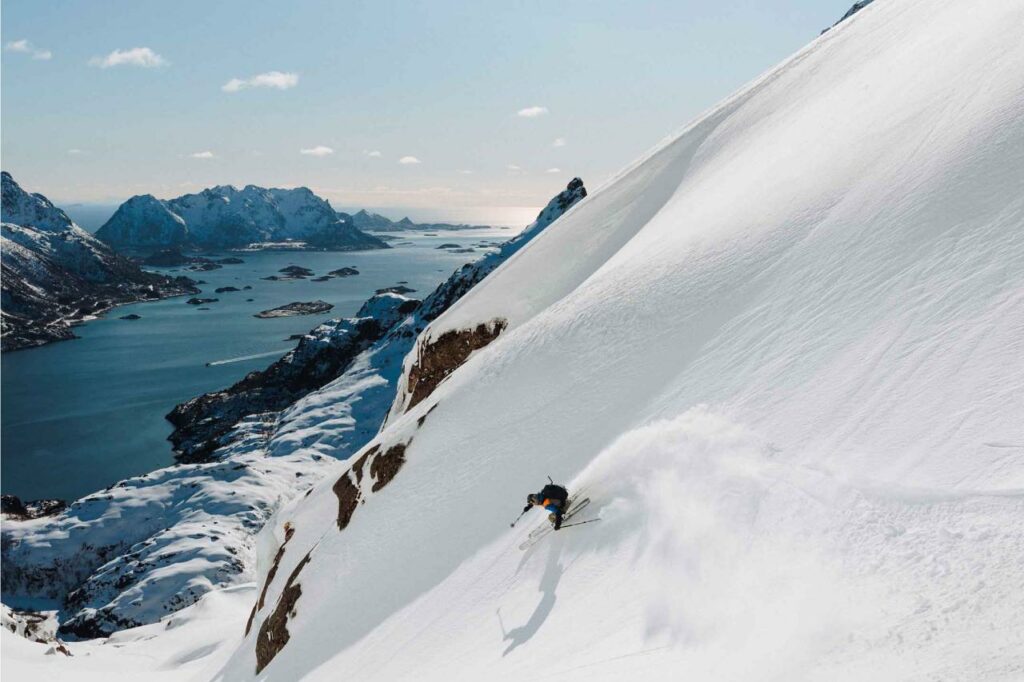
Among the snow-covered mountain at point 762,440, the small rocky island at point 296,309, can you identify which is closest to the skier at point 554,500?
the snow-covered mountain at point 762,440

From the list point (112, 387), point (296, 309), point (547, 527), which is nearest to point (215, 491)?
point (547, 527)

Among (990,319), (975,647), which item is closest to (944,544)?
(975,647)

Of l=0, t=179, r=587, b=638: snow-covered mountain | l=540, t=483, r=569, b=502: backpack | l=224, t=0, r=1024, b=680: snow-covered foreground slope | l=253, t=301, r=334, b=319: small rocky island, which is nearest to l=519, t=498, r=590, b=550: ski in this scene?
l=224, t=0, r=1024, b=680: snow-covered foreground slope

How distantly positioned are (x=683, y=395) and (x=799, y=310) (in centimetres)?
271

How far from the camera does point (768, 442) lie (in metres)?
8.13

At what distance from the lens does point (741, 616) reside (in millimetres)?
6203

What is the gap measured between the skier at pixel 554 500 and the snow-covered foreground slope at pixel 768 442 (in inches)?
23.0

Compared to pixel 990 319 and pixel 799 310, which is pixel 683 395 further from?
pixel 990 319

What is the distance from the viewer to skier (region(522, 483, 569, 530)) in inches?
402

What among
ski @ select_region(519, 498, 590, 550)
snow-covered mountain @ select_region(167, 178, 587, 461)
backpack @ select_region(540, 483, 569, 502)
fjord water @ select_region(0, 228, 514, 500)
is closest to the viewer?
backpack @ select_region(540, 483, 569, 502)

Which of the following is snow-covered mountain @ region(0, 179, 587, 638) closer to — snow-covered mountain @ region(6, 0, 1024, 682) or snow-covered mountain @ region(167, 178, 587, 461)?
snow-covered mountain @ region(167, 178, 587, 461)

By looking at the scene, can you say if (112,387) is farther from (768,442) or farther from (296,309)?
(768,442)

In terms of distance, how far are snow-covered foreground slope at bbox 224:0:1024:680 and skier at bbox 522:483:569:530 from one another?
0.58 meters

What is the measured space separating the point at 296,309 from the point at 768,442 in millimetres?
195435
